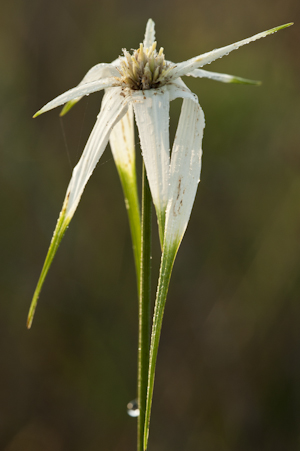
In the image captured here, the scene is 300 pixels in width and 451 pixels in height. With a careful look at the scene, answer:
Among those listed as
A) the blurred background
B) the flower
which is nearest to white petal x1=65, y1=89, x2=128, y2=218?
the flower

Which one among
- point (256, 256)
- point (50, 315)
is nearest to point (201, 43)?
point (256, 256)

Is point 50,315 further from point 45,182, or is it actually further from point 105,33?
point 105,33

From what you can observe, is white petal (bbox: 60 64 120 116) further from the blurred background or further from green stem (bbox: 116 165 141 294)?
the blurred background

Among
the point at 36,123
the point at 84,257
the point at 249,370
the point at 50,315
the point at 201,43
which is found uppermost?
the point at 201,43

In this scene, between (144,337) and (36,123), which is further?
(36,123)

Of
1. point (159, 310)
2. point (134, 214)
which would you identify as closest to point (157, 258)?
point (134, 214)

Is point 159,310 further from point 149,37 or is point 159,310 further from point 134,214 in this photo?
point 149,37

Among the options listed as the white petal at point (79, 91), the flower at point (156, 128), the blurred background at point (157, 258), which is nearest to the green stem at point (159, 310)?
the flower at point (156, 128)

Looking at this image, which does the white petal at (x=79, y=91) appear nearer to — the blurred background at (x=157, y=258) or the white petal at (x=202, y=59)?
the white petal at (x=202, y=59)
